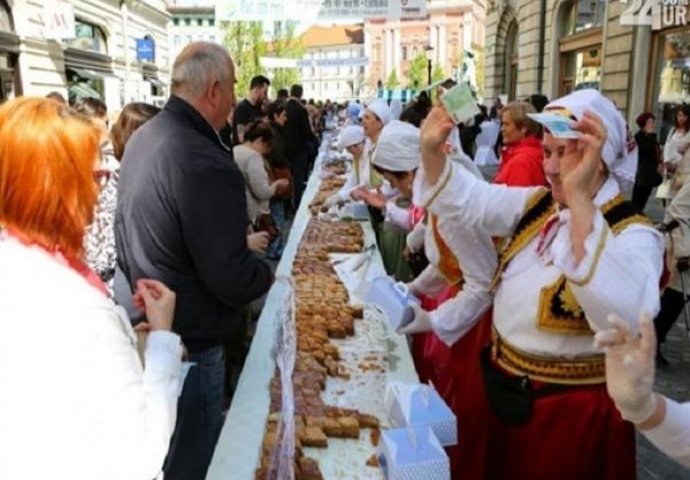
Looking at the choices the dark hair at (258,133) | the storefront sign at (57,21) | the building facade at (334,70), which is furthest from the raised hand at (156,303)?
the building facade at (334,70)

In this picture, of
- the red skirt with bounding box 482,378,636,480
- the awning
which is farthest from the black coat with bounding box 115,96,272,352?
the awning

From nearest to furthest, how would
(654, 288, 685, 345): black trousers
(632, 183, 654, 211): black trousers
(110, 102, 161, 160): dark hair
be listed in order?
(110, 102, 161, 160): dark hair, (654, 288, 685, 345): black trousers, (632, 183, 654, 211): black trousers

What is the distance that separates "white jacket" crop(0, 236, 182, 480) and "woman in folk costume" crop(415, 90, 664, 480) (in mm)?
980

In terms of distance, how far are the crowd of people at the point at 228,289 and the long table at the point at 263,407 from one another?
0.17m

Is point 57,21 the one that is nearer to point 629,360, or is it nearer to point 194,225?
point 194,225

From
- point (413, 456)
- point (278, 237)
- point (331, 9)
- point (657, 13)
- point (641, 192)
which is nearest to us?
point (413, 456)

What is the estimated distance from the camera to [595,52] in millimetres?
13211

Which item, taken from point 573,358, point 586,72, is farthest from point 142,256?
point 586,72

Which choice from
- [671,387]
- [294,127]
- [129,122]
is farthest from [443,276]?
[294,127]

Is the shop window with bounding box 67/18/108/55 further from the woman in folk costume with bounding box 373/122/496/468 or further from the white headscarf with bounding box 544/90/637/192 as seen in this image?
the white headscarf with bounding box 544/90/637/192

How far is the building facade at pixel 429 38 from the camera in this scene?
8206cm

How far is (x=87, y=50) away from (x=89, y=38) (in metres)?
1.22

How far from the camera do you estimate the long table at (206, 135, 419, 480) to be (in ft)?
5.59

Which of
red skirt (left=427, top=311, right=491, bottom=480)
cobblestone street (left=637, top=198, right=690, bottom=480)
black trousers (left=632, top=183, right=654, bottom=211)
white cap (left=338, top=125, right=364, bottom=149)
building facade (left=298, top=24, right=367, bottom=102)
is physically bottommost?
cobblestone street (left=637, top=198, right=690, bottom=480)
